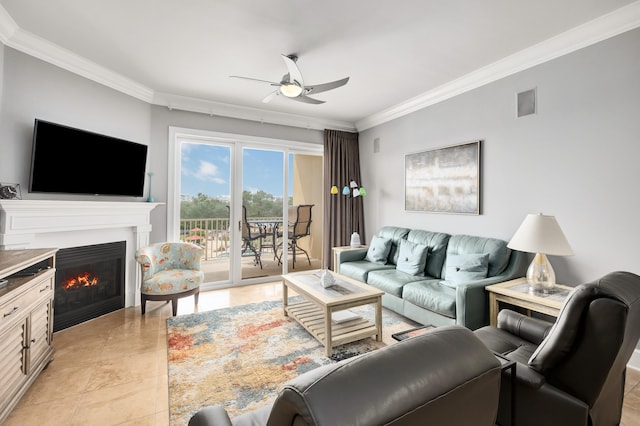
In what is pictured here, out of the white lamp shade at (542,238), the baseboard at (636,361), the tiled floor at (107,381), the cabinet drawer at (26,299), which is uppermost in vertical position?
the white lamp shade at (542,238)

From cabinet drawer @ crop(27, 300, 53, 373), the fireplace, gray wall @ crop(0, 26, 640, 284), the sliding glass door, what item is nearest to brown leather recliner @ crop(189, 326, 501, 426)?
cabinet drawer @ crop(27, 300, 53, 373)

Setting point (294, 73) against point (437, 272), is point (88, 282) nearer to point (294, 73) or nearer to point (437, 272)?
point (294, 73)

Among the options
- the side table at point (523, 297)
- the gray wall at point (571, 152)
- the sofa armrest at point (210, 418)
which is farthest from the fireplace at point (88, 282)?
the gray wall at point (571, 152)

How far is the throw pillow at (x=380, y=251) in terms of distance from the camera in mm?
4152

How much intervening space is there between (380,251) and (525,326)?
2349mm

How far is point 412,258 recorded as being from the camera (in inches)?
143

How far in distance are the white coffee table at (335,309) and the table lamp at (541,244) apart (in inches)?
48.6

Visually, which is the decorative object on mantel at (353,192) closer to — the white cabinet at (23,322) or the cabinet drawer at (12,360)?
the white cabinet at (23,322)

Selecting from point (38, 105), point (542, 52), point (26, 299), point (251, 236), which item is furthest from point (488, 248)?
point (38, 105)

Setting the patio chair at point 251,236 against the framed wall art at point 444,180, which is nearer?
the framed wall art at point 444,180

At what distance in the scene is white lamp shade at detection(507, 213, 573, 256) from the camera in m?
2.26

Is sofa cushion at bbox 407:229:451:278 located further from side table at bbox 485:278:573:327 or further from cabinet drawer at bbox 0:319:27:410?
cabinet drawer at bbox 0:319:27:410

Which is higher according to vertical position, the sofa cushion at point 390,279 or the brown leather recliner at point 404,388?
the brown leather recliner at point 404,388

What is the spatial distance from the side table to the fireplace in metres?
3.99
